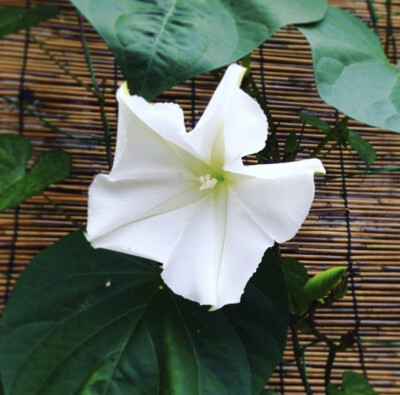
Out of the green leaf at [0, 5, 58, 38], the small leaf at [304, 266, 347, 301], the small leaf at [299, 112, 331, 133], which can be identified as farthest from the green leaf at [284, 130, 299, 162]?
the green leaf at [0, 5, 58, 38]

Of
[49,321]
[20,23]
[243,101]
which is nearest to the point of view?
[243,101]

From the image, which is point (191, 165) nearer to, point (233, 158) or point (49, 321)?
point (233, 158)

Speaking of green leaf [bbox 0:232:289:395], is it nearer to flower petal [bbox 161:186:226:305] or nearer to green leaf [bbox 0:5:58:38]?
flower petal [bbox 161:186:226:305]

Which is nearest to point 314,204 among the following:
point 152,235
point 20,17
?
point 152,235

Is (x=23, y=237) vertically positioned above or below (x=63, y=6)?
below

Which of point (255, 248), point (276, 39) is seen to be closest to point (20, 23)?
point (276, 39)

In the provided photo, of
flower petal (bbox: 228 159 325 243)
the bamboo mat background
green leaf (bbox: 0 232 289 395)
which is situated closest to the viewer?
flower petal (bbox: 228 159 325 243)

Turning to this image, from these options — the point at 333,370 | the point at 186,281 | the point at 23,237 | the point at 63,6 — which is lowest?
the point at 333,370
